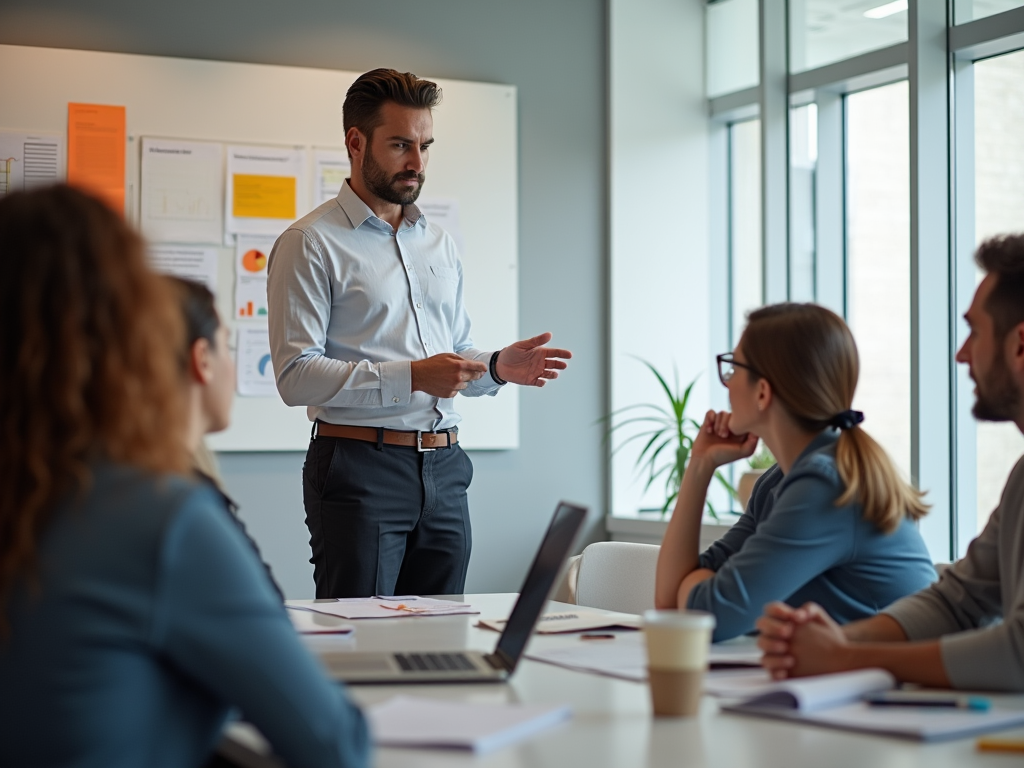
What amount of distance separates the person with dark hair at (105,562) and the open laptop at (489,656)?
505 mm

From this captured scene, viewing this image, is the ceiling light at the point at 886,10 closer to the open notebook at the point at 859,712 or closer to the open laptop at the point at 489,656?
the open laptop at the point at 489,656

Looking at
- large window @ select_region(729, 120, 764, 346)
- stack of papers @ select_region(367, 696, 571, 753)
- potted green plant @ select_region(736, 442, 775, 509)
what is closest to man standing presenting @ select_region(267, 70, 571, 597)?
potted green plant @ select_region(736, 442, 775, 509)

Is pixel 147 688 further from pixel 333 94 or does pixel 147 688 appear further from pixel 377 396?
pixel 333 94

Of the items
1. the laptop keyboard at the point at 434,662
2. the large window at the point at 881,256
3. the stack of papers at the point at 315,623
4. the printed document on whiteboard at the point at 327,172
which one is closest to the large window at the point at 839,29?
the large window at the point at 881,256

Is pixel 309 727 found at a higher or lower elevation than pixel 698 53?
lower

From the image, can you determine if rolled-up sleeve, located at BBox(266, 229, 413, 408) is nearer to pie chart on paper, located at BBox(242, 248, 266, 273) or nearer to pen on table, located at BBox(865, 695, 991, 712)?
pie chart on paper, located at BBox(242, 248, 266, 273)

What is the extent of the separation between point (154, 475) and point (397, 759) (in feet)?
1.22

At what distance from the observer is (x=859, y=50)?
4344 mm

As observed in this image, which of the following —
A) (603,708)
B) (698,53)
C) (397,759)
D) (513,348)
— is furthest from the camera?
(698,53)

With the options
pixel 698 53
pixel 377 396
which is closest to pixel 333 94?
pixel 698 53

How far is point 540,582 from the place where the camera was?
1.59 m

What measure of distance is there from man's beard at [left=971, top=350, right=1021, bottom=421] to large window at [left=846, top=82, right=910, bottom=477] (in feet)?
8.42

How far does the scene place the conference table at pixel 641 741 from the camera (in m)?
1.14

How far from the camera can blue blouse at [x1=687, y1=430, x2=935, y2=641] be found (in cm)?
182
